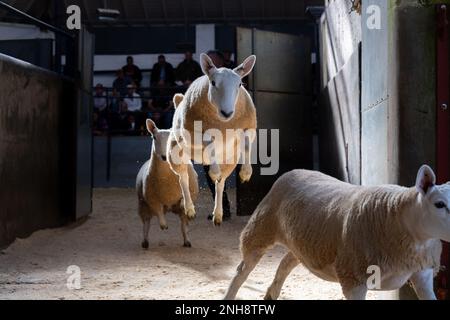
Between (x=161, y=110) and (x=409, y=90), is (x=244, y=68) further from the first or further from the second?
(x=161, y=110)

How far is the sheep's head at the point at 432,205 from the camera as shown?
3229 mm

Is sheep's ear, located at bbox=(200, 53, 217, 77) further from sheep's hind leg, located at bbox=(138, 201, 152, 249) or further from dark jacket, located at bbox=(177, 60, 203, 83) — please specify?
dark jacket, located at bbox=(177, 60, 203, 83)

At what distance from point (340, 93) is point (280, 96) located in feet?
6.61

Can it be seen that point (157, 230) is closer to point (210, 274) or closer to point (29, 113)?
point (29, 113)

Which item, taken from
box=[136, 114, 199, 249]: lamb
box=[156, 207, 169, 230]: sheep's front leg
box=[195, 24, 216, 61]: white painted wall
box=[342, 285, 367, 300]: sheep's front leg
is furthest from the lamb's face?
box=[195, 24, 216, 61]: white painted wall

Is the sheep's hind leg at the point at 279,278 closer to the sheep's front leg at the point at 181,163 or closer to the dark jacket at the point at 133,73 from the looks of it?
the sheep's front leg at the point at 181,163

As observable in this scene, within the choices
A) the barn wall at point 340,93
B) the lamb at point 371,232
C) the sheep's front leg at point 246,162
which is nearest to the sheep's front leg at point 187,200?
the sheep's front leg at point 246,162

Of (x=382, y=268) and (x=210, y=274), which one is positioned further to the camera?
(x=210, y=274)

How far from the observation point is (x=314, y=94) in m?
12.1

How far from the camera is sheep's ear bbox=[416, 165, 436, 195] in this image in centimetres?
326

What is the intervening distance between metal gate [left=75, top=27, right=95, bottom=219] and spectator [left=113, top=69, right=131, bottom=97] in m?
2.61

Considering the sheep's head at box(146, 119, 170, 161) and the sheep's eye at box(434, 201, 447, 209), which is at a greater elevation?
the sheep's head at box(146, 119, 170, 161)
